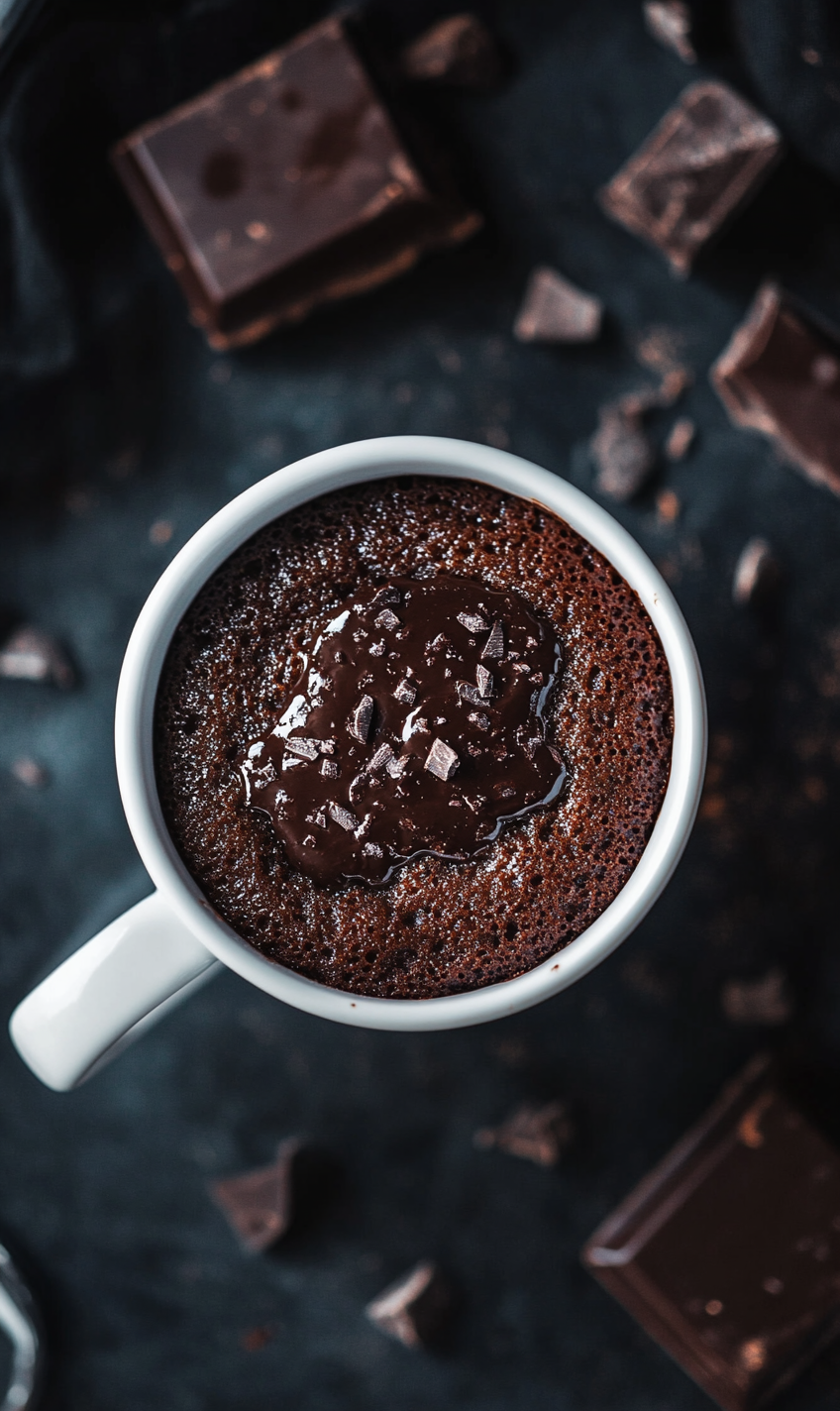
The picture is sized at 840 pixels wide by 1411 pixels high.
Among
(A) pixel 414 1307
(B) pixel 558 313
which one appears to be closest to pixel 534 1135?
(A) pixel 414 1307

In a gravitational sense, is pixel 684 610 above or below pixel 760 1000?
above

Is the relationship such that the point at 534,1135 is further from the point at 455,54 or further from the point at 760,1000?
the point at 455,54

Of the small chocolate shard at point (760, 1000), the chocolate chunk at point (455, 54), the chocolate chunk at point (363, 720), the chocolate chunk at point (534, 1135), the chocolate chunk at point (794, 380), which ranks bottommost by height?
the chocolate chunk at point (534, 1135)

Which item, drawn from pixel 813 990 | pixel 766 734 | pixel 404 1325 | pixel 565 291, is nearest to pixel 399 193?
pixel 565 291

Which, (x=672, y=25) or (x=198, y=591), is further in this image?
(x=672, y=25)

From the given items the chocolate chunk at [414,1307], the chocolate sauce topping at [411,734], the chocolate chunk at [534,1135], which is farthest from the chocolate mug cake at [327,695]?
the chocolate chunk at [414,1307]

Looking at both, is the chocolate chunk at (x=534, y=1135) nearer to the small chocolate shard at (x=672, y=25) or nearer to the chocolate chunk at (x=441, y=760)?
the chocolate chunk at (x=441, y=760)

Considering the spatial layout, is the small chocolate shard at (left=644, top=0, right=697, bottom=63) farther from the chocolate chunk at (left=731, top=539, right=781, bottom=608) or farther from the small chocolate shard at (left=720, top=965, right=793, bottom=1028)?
the small chocolate shard at (left=720, top=965, right=793, bottom=1028)

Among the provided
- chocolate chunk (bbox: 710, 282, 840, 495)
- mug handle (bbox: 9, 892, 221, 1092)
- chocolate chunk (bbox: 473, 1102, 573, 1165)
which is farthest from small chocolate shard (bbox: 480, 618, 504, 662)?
chocolate chunk (bbox: 473, 1102, 573, 1165)
